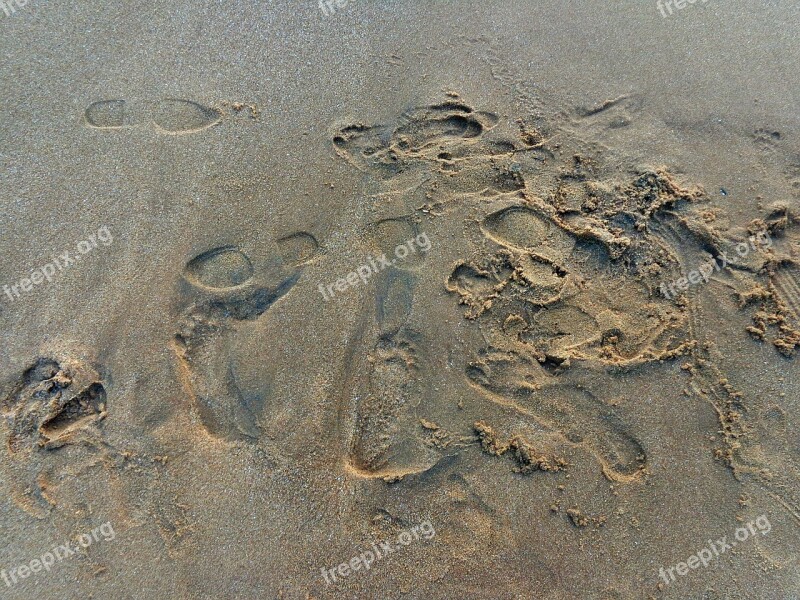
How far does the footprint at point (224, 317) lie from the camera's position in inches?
124

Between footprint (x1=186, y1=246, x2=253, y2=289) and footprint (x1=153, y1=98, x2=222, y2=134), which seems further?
footprint (x1=153, y1=98, x2=222, y2=134)

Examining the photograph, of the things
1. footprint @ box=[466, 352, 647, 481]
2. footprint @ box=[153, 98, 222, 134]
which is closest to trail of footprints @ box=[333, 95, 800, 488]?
footprint @ box=[466, 352, 647, 481]

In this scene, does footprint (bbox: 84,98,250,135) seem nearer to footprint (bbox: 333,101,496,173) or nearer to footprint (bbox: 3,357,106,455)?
footprint (bbox: 333,101,496,173)

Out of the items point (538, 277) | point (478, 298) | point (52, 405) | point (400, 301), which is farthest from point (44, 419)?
point (538, 277)

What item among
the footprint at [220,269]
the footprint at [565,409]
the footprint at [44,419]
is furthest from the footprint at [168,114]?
the footprint at [565,409]

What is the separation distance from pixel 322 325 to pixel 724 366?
2.89 m

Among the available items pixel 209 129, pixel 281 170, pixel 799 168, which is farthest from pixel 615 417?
pixel 209 129

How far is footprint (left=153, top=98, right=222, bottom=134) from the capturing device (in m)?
3.53

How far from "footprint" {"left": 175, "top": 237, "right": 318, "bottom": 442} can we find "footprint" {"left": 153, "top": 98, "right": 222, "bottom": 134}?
3.36ft

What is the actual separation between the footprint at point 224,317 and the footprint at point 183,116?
3.36 ft

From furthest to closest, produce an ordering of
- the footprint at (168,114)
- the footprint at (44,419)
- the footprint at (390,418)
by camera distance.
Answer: the footprint at (168,114)
the footprint at (390,418)
the footprint at (44,419)

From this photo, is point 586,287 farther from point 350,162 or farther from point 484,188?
point 350,162

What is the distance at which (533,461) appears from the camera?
10.3ft

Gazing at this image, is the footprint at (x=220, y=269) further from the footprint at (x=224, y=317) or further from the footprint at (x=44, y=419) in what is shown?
the footprint at (x=44, y=419)
